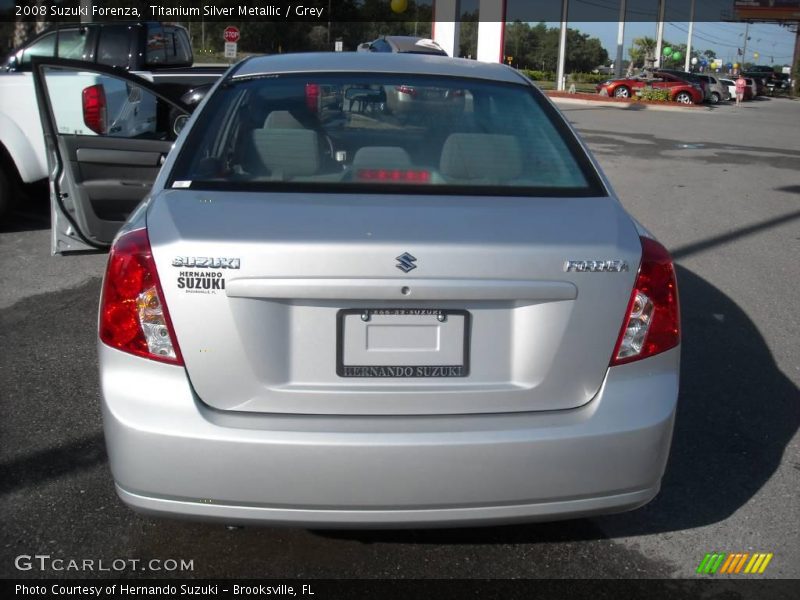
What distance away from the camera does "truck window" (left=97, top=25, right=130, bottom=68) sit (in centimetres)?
1037

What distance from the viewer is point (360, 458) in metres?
2.54

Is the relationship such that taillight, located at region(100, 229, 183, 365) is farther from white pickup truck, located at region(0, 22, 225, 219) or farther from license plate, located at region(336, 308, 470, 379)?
white pickup truck, located at region(0, 22, 225, 219)

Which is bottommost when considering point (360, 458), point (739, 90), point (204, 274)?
point (739, 90)

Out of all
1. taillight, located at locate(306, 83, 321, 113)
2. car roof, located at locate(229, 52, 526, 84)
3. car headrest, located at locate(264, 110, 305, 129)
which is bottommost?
car headrest, located at locate(264, 110, 305, 129)

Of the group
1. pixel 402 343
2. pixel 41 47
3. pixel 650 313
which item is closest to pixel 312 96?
pixel 402 343

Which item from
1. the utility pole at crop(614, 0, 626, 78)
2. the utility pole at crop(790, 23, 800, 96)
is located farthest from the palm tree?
the utility pole at crop(614, 0, 626, 78)

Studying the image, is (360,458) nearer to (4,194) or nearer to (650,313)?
(650,313)

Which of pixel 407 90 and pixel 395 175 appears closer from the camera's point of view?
pixel 395 175

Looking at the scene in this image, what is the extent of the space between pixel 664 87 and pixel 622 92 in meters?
1.89

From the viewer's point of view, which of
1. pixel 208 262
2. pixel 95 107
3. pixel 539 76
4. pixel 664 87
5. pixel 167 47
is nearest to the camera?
pixel 208 262

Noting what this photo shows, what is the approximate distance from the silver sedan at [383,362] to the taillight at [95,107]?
15.9 feet

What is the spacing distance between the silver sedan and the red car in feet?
122

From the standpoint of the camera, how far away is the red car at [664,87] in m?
38.2

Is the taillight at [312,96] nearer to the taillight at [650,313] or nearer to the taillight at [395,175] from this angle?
the taillight at [395,175]
